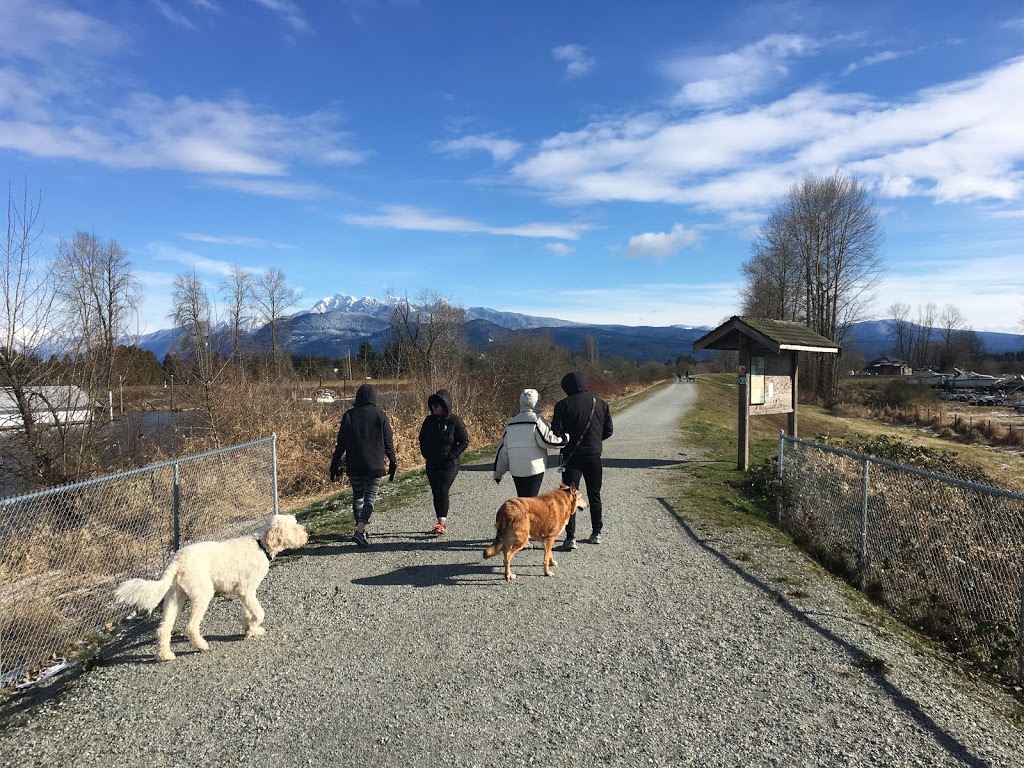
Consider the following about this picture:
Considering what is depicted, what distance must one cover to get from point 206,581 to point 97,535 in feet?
15.0

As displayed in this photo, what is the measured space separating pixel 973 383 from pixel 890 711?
77521mm

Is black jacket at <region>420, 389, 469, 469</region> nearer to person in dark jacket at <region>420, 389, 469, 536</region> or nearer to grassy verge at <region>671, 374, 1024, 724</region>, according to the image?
person in dark jacket at <region>420, 389, 469, 536</region>

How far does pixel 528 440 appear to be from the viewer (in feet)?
22.0

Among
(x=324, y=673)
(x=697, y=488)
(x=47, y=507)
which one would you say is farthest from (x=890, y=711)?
(x=47, y=507)

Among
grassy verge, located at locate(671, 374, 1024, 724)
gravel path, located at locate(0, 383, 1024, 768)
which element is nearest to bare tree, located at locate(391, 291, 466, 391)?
grassy verge, located at locate(671, 374, 1024, 724)

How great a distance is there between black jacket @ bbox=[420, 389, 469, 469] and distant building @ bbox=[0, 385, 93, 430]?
5740mm

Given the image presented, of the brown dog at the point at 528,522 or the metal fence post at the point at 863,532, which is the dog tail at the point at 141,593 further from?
the metal fence post at the point at 863,532

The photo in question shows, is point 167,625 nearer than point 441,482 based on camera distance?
Yes

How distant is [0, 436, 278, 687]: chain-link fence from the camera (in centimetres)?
549

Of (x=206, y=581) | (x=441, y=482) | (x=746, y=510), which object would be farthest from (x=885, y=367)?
(x=206, y=581)

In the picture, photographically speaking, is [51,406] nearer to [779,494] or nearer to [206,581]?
[206,581]

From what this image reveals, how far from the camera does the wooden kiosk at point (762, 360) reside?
483 inches

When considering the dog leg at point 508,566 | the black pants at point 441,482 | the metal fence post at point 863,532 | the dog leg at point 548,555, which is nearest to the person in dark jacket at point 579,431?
the dog leg at point 548,555

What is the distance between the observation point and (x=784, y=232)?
43.5 metres
